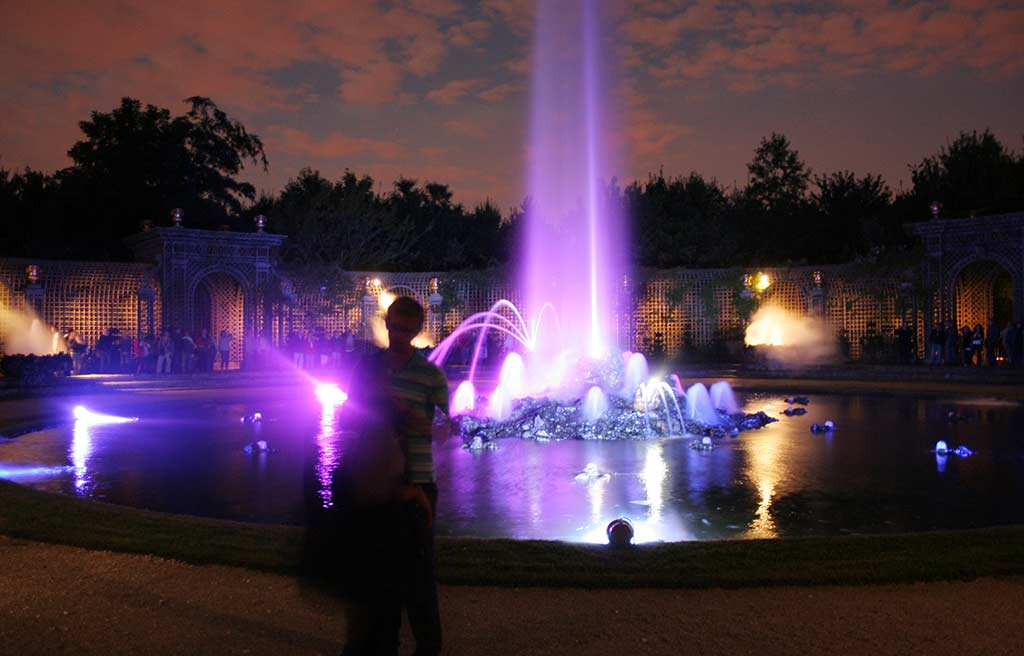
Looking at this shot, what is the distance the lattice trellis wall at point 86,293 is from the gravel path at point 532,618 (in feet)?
77.4

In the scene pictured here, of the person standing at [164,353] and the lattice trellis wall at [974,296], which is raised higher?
the lattice trellis wall at [974,296]

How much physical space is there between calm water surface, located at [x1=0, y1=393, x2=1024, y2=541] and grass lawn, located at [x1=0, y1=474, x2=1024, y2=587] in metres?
0.79

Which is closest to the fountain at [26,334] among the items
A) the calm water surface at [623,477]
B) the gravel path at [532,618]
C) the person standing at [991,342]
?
the calm water surface at [623,477]

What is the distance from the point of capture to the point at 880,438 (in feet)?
39.0

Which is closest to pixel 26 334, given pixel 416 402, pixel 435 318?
pixel 435 318

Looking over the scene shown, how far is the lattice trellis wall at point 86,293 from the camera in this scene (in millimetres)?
25594

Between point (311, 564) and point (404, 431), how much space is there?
0.62 metres

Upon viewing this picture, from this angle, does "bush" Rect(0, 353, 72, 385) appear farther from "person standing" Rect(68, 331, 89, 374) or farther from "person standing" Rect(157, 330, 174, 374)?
"person standing" Rect(157, 330, 174, 374)

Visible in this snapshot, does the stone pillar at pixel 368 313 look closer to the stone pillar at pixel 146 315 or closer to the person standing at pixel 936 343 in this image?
the stone pillar at pixel 146 315

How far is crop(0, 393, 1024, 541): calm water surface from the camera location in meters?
6.89

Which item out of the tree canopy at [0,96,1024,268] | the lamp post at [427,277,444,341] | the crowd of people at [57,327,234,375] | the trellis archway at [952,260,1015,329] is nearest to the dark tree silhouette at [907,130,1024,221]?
the tree canopy at [0,96,1024,268]

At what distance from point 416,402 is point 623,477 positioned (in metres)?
5.83

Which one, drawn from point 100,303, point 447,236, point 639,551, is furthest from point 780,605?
point 447,236

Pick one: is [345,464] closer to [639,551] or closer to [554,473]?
[639,551]
